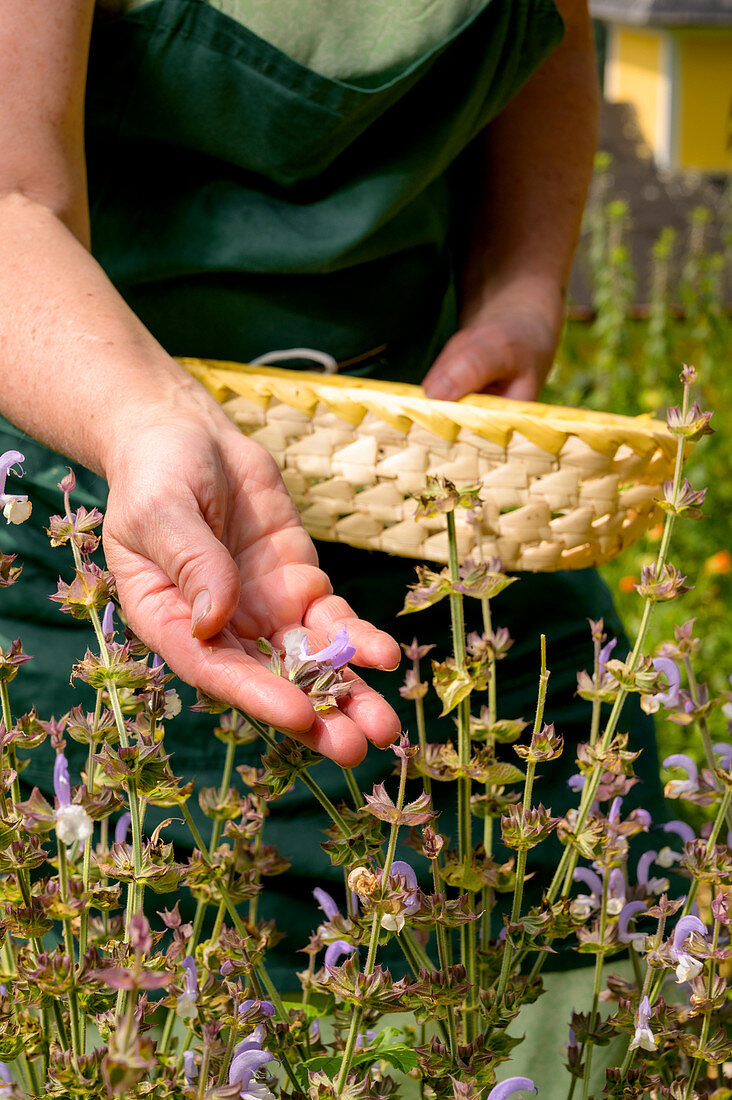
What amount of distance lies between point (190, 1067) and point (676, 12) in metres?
6.63

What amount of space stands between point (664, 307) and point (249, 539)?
9.42ft

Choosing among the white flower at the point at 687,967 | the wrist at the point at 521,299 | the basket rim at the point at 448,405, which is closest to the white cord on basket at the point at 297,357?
the basket rim at the point at 448,405

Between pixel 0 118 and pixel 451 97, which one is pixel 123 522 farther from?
pixel 451 97

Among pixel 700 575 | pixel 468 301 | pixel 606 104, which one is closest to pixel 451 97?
pixel 468 301

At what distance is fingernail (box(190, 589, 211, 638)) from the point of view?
0.63 m

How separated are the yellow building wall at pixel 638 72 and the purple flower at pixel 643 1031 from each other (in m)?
6.26

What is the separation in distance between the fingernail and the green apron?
A: 43 centimetres

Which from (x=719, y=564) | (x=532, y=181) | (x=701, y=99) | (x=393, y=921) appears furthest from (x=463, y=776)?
(x=701, y=99)

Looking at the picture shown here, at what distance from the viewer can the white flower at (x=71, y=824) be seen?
516 millimetres

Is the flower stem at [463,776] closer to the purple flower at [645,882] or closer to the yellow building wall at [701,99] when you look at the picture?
the purple flower at [645,882]

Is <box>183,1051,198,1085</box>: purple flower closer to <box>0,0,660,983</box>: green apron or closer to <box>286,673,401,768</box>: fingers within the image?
<box>286,673,401,768</box>: fingers

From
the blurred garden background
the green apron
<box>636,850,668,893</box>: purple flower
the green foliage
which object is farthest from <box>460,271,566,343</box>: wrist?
the green foliage

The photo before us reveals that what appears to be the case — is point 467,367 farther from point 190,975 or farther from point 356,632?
point 190,975

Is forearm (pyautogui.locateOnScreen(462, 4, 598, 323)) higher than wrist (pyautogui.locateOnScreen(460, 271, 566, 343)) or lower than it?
higher
